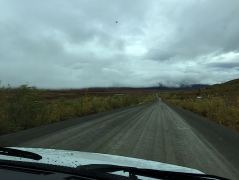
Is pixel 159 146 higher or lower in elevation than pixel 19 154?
lower

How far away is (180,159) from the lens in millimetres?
12164

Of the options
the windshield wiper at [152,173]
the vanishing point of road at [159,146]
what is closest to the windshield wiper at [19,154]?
the windshield wiper at [152,173]

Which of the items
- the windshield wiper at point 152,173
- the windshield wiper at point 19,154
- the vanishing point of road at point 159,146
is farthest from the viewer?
the vanishing point of road at point 159,146

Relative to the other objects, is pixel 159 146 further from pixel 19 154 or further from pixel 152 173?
pixel 152 173

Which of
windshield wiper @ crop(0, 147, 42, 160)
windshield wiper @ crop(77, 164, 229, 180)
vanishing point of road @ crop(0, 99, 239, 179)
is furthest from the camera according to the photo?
vanishing point of road @ crop(0, 99, 239, 179)

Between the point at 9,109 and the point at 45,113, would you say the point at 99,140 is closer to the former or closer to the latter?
the point at 9,109

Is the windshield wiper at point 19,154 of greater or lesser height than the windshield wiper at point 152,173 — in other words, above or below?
above

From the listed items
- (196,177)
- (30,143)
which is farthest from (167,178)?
(30,143)

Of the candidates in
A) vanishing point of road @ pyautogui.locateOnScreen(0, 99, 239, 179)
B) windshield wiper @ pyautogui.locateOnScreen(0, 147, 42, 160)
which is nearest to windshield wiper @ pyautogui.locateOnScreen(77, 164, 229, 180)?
windshield wiper @ pyautogui.locateOnScreen(0, 147, 42, 160)

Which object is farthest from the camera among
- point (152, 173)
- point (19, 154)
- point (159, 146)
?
point (159, 146)

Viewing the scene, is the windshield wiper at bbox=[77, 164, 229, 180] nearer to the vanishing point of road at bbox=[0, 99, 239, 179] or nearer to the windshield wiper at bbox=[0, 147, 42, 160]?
the windshield wiper at bbox=[0, 147, 42, 160]

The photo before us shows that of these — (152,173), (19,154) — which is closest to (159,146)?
(19,154)

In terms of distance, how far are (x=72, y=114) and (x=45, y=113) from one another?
6.67m

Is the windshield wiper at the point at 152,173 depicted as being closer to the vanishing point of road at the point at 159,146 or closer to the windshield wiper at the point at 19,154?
the windshield wiper at the point at 19,154
